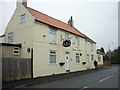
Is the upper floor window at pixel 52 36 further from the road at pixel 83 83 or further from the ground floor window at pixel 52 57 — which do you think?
the road at pixel 83 83

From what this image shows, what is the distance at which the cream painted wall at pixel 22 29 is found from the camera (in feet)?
51.9

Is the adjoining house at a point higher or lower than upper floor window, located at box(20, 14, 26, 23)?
lower

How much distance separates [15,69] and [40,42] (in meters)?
4.41

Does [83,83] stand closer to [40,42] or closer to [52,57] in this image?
[40,42]

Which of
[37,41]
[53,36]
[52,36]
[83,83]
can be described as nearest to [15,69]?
[37,41]

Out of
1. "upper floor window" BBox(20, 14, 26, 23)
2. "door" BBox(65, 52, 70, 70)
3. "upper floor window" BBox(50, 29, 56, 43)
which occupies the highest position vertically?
"upper floor window" BBox(20, 14, 26, 23)

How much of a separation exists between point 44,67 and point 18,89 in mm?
7227

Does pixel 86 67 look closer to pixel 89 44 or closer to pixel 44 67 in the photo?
pixel 89 44

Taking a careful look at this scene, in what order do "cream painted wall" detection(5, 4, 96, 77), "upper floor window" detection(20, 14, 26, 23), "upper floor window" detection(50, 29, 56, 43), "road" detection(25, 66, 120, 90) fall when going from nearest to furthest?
1. "road" detection(25, 66, 120, 90)
2. "cream painted wall" detection(5, 4, 96, 77)
3. "upper floor window" detection(20, 14, 26, 23)
4. "upper floor window" detection(50, 29, 56, 43)

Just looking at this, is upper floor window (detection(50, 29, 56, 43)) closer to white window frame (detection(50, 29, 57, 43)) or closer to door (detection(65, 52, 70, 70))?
white window frame (detection(50, 29, 57, 43))

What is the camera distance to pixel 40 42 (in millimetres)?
15875

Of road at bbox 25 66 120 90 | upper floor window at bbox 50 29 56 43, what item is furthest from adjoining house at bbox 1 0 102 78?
road at bbox 25 66 120 90

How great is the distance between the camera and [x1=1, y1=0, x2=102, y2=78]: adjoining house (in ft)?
50.5

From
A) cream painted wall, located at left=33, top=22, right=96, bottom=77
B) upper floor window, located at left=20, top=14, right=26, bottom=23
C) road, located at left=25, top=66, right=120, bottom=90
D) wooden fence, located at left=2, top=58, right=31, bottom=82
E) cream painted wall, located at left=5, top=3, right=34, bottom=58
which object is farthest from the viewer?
upper floor window, located at left=20, top=14, right=26, bottom=23
